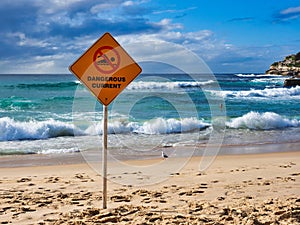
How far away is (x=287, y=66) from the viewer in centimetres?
10925

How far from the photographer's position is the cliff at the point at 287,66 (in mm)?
102250

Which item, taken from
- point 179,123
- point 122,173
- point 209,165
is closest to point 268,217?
point 122,173

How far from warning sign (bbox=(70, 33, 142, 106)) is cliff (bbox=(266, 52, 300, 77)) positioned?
98.5 m

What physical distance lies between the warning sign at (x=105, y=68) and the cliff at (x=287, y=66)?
98.5 metres

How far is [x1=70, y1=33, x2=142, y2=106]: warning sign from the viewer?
4973 millimetres

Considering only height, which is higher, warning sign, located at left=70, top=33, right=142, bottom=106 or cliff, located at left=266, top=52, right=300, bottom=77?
cliff, located at left=266, top=52, right=300, bottom=77

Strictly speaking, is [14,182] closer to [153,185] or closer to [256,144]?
[153,185]

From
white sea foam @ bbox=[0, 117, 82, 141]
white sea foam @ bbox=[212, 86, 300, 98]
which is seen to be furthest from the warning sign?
white sea foam @ bbox=[212, 86, 300, 98]

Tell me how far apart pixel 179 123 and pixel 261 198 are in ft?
37.7

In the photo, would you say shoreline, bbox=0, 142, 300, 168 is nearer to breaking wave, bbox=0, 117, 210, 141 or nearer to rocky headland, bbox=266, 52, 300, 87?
breaking wave, bbox=0, 117, 210, 141

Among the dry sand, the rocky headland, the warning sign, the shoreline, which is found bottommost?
the dry sand

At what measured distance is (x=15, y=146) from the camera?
1245 cm

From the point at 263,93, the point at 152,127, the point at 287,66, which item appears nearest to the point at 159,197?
the point at 152,127

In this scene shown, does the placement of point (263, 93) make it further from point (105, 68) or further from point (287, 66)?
point (287, 66)
